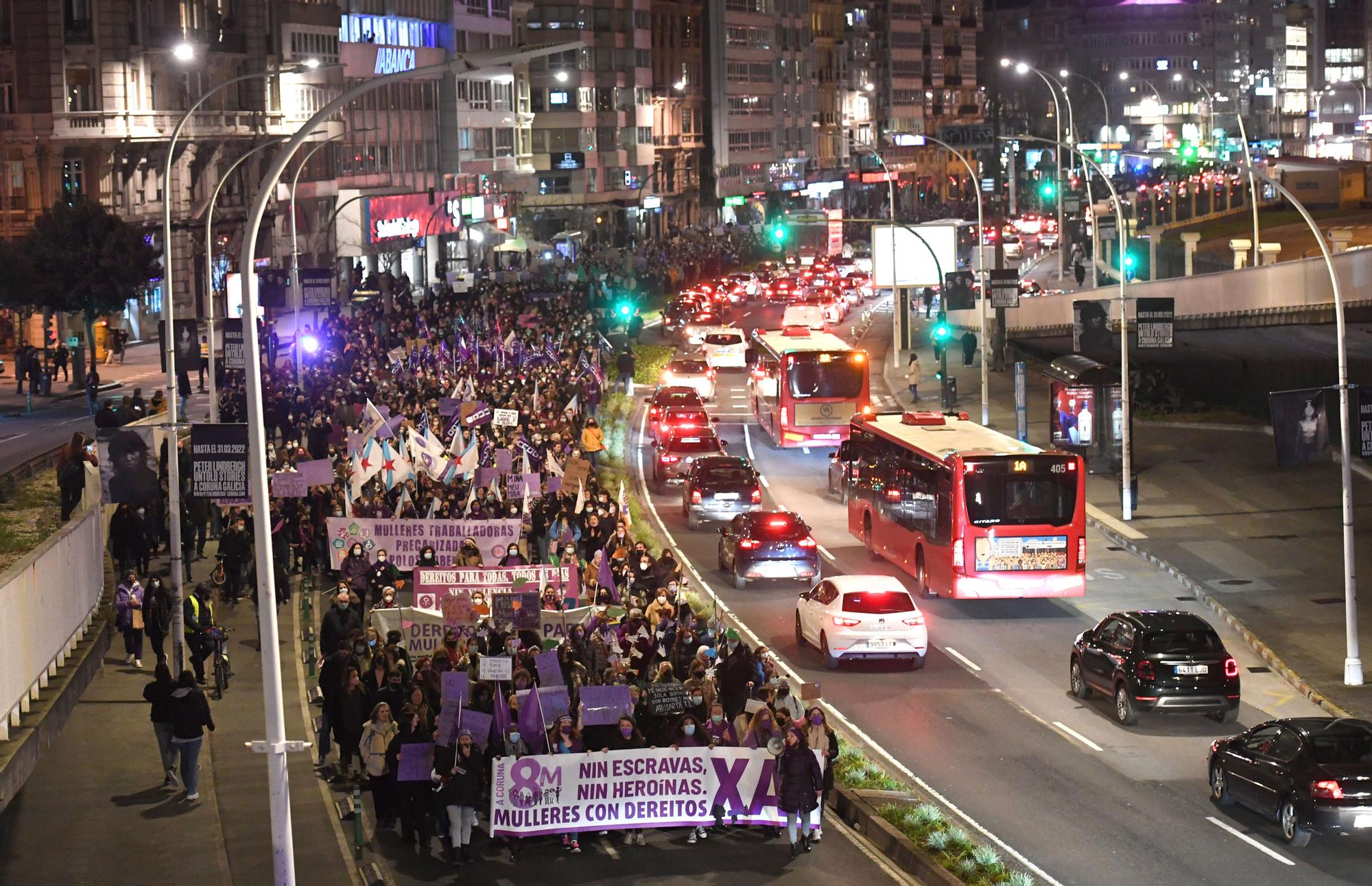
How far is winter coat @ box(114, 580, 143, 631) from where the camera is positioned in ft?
88.8

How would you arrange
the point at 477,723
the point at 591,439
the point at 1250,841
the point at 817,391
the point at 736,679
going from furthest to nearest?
the point at 817,391
the point at 591,439
the point at 736,679
the point at 1250,841
the point at 477,723

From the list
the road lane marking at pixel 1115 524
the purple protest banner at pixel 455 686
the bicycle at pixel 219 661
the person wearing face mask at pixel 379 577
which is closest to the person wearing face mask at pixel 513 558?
the person wearing face mask at pixel 379 577

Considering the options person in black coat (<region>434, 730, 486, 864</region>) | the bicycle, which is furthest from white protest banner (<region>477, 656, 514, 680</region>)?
the bicycle

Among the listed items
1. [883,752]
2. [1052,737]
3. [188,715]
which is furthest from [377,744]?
[1052,737]

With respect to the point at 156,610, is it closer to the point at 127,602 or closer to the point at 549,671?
the point at 127,602

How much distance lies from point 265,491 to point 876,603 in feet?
47.4

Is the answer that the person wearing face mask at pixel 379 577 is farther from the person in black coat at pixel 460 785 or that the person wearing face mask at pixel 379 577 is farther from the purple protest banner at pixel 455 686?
the person in black coat at pixel 460 785

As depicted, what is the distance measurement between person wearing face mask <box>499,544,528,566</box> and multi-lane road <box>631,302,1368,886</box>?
164 inches

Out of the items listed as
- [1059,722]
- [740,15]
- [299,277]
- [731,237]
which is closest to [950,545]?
[1059,722]

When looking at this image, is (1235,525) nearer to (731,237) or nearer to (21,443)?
(21,443)

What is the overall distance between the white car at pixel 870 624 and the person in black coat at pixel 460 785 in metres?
10.2

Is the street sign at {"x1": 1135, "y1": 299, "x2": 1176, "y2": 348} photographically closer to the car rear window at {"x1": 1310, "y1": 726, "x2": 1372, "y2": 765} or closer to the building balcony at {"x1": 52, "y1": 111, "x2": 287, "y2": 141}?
the car rear window at {"x1": 1310, "y1": 726, "x2": 1372, "y2": 765}

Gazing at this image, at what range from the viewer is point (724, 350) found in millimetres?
70750

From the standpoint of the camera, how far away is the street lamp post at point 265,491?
15773 millimetres
